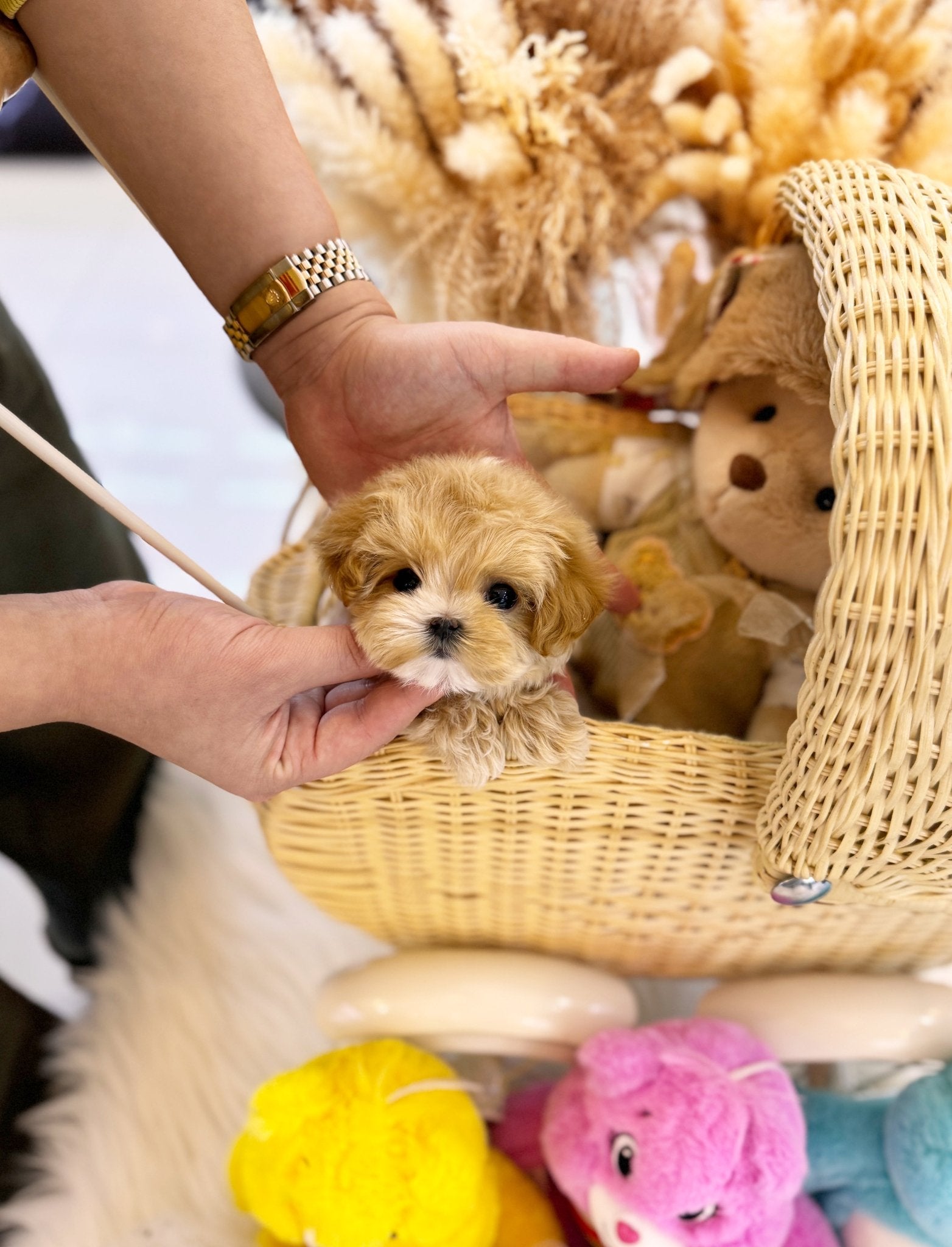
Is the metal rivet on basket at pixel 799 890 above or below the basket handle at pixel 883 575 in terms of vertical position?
below

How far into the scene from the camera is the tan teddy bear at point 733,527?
1.04 m

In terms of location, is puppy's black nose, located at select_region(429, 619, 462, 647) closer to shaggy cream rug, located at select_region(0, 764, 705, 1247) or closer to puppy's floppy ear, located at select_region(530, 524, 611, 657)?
puppy's floppy ear, located at select_region(530, 524, 611, 657)

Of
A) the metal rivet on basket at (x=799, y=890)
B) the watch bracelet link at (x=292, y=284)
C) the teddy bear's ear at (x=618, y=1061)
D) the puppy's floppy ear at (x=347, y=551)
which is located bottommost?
the teddy bear's ear at (x=618, y=1061)

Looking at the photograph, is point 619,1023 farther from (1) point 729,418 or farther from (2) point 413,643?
(1) point 729,418

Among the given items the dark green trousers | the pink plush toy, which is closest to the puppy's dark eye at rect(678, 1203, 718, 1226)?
the pink plush toy

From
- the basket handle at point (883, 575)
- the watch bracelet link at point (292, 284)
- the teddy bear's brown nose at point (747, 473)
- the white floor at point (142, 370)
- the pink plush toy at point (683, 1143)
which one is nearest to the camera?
the basket handle at point (883, 575)

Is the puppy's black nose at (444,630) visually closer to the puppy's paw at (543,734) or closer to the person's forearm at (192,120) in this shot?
the puppy's paw at (543,734)

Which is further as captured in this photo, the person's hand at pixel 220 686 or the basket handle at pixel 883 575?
the person's hand at pixel 220 686

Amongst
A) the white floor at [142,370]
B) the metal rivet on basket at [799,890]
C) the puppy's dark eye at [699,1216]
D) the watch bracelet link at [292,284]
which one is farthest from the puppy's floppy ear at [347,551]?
the white floor at [142,370]

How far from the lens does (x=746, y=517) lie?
110 cm

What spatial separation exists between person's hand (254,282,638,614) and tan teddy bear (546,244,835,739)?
108 millimetres

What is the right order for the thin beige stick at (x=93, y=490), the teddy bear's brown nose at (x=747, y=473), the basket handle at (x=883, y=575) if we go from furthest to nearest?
the teddy bear's brown nose at (x=747, y=473), the thin beige stick at (x=93, y=490), the basket handle at (x=883, y=575)

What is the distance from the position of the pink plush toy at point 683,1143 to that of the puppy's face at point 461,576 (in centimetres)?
49

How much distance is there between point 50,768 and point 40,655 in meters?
0.54
